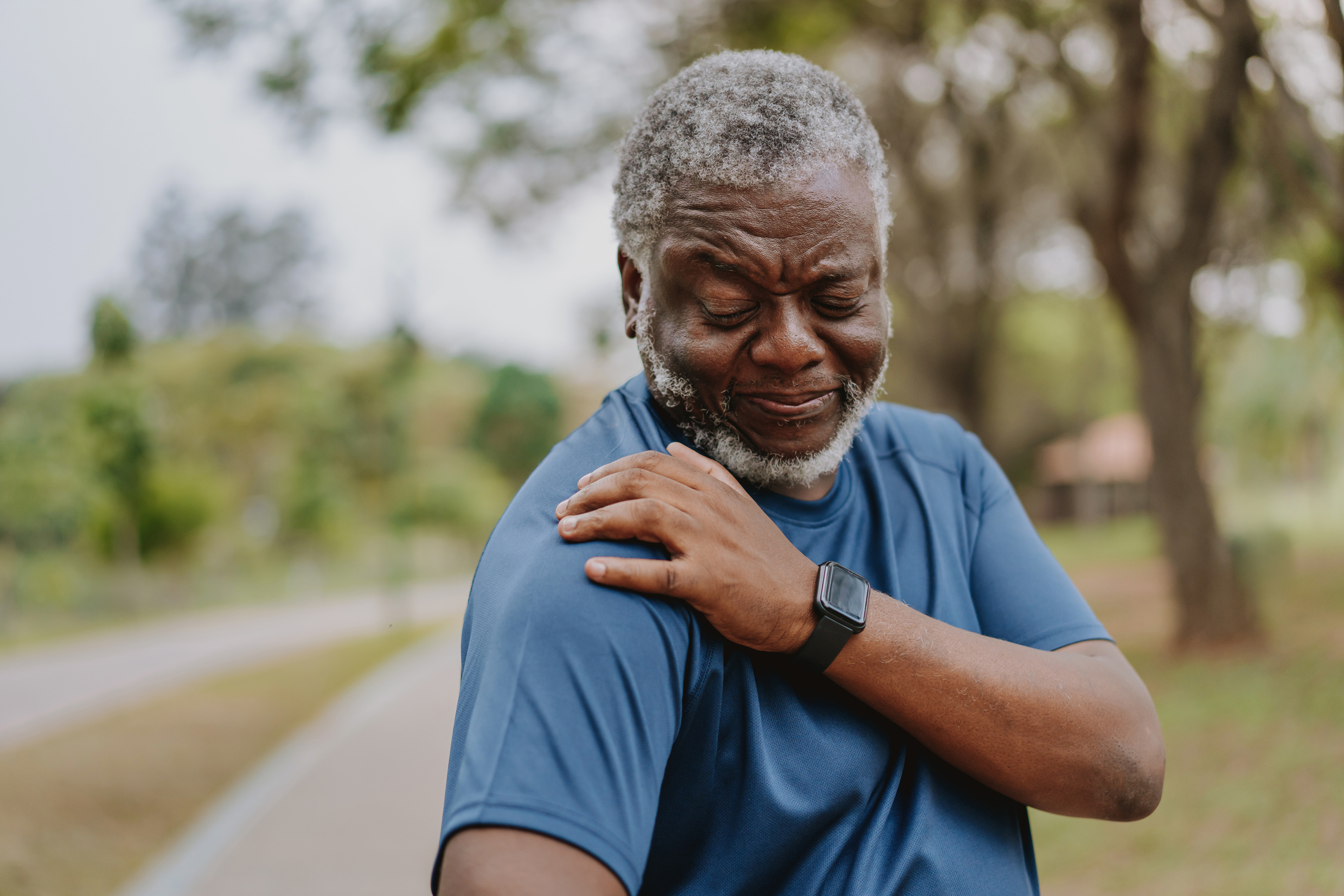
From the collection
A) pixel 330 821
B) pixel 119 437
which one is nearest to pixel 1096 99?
pixel 330 821

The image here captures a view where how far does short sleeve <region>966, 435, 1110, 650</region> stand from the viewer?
1706 mm

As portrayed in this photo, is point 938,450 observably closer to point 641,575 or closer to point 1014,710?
point 1014,710

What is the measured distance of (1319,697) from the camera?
867 centimetres

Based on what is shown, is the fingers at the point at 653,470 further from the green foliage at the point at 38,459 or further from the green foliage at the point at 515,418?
the green foliage at the point at 515,418

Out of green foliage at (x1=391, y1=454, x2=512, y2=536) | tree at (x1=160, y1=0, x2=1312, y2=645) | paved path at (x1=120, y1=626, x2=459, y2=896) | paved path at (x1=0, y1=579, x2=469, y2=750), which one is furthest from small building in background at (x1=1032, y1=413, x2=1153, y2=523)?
paved path at (x1=120, y1=626, x2=459, y2=896)

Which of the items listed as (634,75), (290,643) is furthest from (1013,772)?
(290,643)

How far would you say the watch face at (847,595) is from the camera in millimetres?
1388

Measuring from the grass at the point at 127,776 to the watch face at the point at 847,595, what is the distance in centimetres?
610

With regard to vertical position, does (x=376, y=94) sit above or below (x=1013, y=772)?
above

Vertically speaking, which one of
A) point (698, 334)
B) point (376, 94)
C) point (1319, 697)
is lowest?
point (1319, 697)

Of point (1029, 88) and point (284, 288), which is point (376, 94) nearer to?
point (1029, 88)

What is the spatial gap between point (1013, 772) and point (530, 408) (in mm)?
15528

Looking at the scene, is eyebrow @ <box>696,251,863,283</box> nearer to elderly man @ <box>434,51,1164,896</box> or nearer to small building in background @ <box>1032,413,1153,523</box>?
elderly man @ <box>434,51,1164,896</box>

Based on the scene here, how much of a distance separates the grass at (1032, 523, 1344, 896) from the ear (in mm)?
5214
